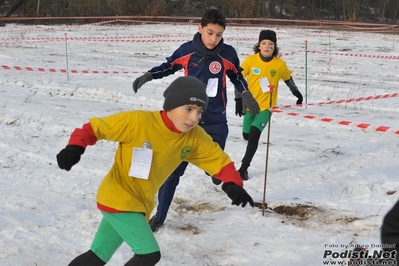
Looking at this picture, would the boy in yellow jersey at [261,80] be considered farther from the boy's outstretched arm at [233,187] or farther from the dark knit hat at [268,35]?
the boy's outstretched arm at [233,187]

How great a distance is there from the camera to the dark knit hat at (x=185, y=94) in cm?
348

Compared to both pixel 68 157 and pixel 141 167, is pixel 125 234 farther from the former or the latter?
pixel 68 157

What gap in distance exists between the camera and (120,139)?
11.3 ft

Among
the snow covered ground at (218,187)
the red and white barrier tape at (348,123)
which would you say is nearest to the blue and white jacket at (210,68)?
the snow covered ground at (218,187)

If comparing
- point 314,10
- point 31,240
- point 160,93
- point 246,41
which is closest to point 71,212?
point 31,240

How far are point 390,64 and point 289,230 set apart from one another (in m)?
15.7

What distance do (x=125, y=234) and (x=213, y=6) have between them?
46761 mm

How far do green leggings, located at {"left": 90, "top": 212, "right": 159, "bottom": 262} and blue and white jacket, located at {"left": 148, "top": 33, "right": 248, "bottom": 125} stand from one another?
2282 millimetres

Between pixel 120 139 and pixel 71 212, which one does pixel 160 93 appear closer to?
pixel 71 212

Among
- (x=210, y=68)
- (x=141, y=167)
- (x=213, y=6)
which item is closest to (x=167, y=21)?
(x=213, y=6)

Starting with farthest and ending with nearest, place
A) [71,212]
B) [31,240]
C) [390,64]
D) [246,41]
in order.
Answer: [246,41], [390,64], [71,212], [31,240]

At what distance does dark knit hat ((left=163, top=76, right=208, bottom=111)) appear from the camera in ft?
11.4

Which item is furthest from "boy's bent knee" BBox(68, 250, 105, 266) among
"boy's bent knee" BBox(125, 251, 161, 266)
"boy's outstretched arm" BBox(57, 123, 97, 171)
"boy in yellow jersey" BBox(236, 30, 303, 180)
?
"boy in yellow jersey" BBox(236, 30, 303, 180)

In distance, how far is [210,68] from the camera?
544 centimetres
